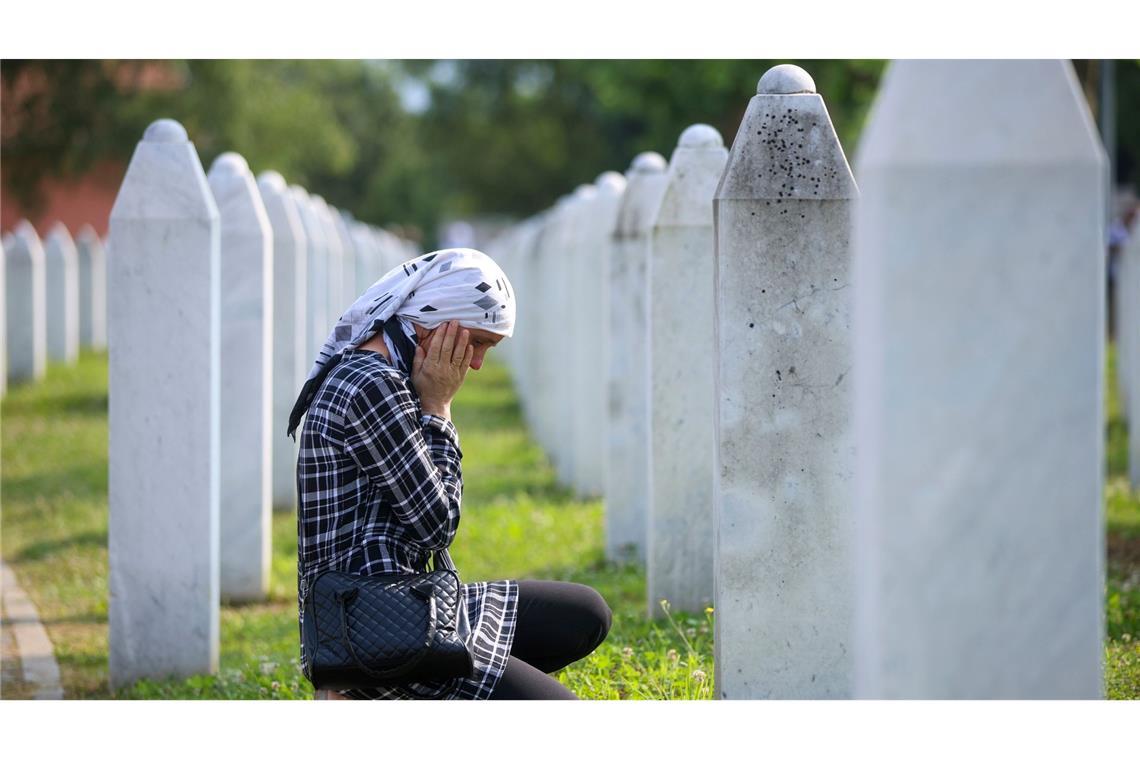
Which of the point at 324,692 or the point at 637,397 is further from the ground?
the point at 637,397

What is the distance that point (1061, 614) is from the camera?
297 cm

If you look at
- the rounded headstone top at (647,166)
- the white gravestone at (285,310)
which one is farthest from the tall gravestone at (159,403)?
the white gravestone at (285,310)

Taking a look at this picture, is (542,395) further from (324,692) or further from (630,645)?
(324,692)

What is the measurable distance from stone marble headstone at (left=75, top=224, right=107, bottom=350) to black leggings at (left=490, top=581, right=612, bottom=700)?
20779mm

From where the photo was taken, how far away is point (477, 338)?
432 cm

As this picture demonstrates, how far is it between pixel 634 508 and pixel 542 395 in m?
6.39

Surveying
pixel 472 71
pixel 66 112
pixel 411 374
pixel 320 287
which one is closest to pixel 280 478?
pixel 320 287

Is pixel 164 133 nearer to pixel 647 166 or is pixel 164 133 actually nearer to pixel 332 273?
pixel 647 166

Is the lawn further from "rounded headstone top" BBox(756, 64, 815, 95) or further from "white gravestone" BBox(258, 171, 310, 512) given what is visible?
"rounded headstone top" BBox(756, 64, 815, 95)

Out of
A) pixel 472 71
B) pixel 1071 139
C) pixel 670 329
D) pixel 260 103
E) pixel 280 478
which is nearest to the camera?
pixel 1071 139

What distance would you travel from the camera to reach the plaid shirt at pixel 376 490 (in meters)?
4.04

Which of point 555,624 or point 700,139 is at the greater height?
point 700,139

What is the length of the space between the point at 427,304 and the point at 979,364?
1.84 metres

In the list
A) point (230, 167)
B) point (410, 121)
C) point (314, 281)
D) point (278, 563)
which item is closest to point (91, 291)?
point (314, 281)
